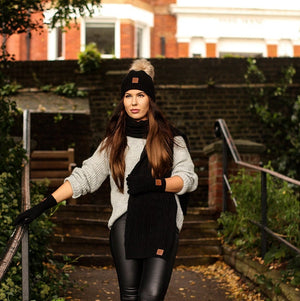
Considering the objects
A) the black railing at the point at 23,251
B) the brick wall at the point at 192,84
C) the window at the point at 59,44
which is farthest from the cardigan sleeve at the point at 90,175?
the window at the point at 59,44

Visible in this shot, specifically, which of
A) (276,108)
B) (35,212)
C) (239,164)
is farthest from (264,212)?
(276,108)

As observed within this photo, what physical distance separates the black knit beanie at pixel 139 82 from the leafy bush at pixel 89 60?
10.2 m

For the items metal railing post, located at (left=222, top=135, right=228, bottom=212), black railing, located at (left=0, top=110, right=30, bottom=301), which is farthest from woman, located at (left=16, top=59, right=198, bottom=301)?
metal railing post, located at (left=222, top=135, right=228, bottom=212)

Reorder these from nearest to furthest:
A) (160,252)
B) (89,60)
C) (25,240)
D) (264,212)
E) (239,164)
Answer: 1. (160,252)
2. (25,240)
3. (264,212)
4. (239,164)
5. (89,60)

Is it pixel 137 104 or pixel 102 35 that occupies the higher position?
pixel 102 35

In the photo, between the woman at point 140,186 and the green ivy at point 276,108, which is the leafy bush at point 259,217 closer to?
the woman at point 140,186

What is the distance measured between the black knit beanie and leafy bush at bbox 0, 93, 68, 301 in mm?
1459

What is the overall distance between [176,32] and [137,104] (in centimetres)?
1644

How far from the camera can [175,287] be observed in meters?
6.34

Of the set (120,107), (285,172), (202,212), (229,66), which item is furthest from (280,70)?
(120,107)

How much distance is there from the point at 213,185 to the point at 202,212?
528 mm

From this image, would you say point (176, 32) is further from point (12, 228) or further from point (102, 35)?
point (12, 228)

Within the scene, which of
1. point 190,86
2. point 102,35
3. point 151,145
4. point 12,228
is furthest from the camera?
point 102,35

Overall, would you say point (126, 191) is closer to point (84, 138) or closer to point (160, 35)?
point (84, 138)
